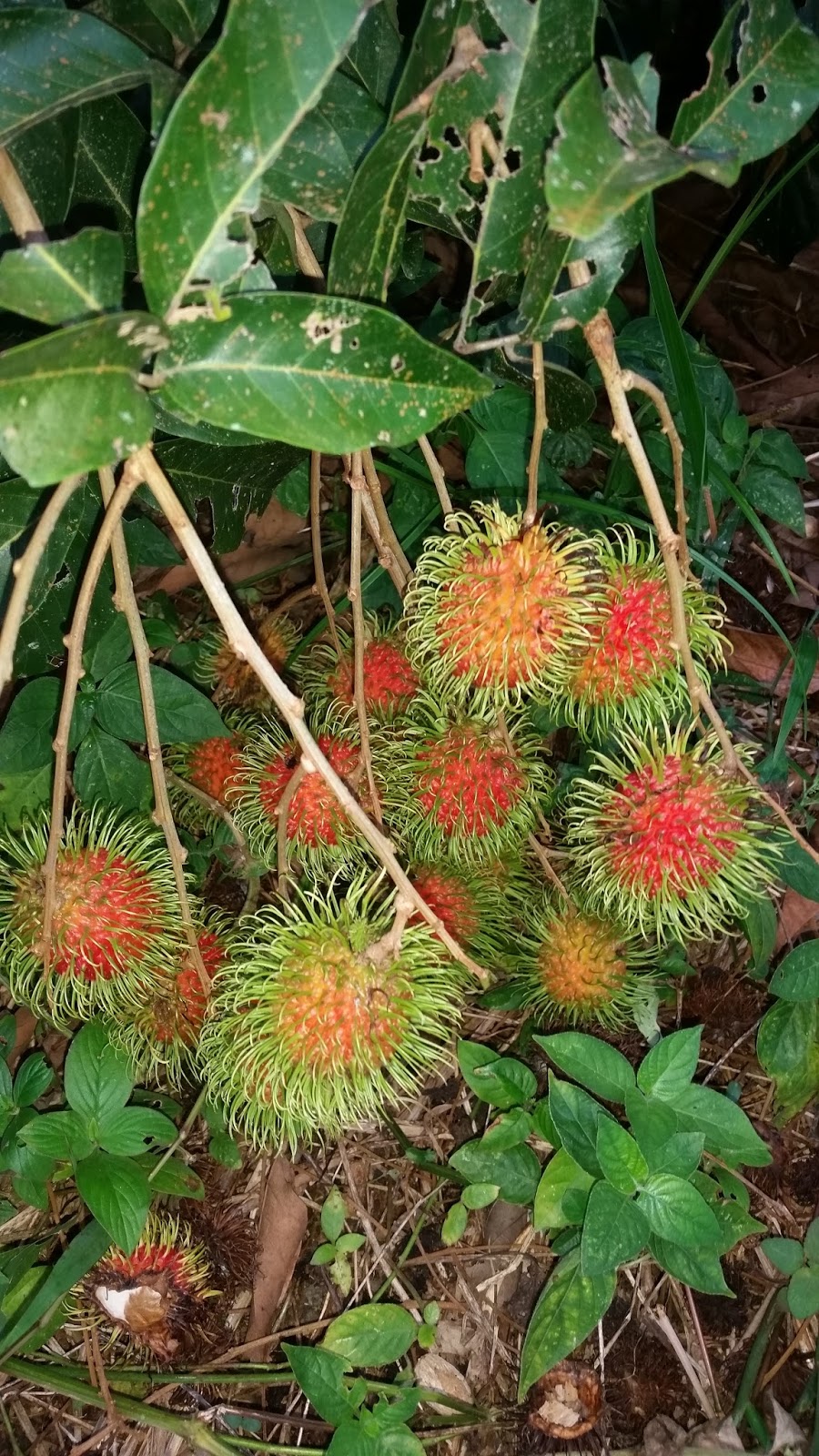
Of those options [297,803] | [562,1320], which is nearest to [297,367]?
[297,803]

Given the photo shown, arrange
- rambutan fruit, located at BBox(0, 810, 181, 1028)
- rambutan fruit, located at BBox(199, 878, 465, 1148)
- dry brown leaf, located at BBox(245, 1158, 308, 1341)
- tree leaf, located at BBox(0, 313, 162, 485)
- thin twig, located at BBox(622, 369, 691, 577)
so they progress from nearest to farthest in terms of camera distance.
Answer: tree leaf, located at BBox(0, 313, 162, 485) < thin twig, located at BBox(622, 369, 691, 577) < rambutan fruit, located at BBox(199, 878, 465, 1148) < rambutan fruit, located at BBox(0, 810, 181, 1028) < dry brown leaf, located at BBox(245, 1158, 308, 1341)

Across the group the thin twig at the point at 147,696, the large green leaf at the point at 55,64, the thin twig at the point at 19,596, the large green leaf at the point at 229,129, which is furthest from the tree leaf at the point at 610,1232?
the large green leaf at the point at 55,64

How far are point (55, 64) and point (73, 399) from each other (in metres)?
0.39

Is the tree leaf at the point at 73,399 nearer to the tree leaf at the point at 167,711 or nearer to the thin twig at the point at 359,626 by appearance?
the thin twig at the point at 359,626

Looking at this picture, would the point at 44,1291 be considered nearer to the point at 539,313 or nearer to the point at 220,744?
the point at 220,744

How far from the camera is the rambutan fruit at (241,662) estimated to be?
5.55 feet

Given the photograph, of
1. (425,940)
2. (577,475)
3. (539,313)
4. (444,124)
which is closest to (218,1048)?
(425,940)

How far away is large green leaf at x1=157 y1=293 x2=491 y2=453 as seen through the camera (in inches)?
27.3

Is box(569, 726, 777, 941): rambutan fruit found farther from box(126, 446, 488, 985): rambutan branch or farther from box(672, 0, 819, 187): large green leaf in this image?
box(672, 0, 819, 187): large green leaf

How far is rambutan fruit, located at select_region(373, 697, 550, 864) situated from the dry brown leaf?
0.69 m

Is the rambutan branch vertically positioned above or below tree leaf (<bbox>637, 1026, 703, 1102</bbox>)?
above

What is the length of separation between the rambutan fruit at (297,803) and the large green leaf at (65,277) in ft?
2.13

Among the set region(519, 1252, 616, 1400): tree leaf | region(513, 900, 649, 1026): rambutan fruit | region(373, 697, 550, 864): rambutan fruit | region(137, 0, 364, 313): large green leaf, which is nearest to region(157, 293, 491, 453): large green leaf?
region(137, 0, 364, 313): large green leaf

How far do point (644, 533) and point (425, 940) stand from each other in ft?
2.54
